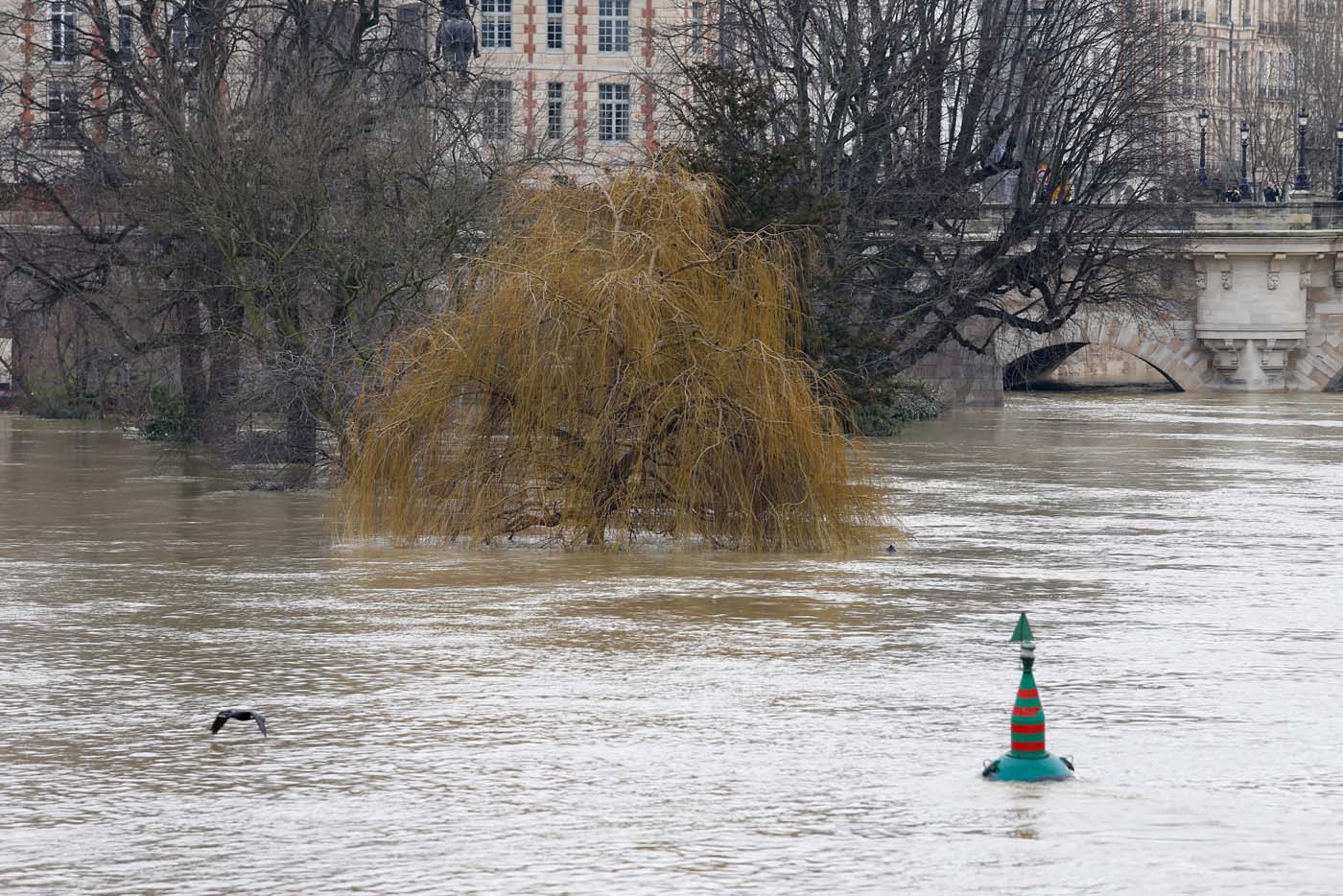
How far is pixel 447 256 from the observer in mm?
30547

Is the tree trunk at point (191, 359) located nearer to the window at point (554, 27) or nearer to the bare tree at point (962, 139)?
the bare tree at point (962, 139)

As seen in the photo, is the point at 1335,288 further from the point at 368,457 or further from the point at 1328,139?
the point at 368,457

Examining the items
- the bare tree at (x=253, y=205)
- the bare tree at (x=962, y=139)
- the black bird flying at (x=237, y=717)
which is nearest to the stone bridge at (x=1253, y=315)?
the bare tree at (x=962, y=139)

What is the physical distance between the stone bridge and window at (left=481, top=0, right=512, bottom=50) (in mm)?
34067

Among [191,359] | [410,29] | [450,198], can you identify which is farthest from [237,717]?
[410,29]

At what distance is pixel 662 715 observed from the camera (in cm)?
1277

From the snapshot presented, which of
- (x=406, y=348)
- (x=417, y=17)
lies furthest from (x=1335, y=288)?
(x=406, y=348)

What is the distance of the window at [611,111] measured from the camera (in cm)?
9044

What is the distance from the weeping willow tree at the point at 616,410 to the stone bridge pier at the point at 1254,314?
4072 centimetres

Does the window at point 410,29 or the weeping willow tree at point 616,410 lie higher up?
the window at point 410,29

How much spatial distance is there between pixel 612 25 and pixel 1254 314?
36.2m

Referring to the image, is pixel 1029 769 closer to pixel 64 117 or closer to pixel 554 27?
pixel 64 117

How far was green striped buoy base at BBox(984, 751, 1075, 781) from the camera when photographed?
10.9 metres

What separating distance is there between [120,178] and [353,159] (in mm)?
6279
